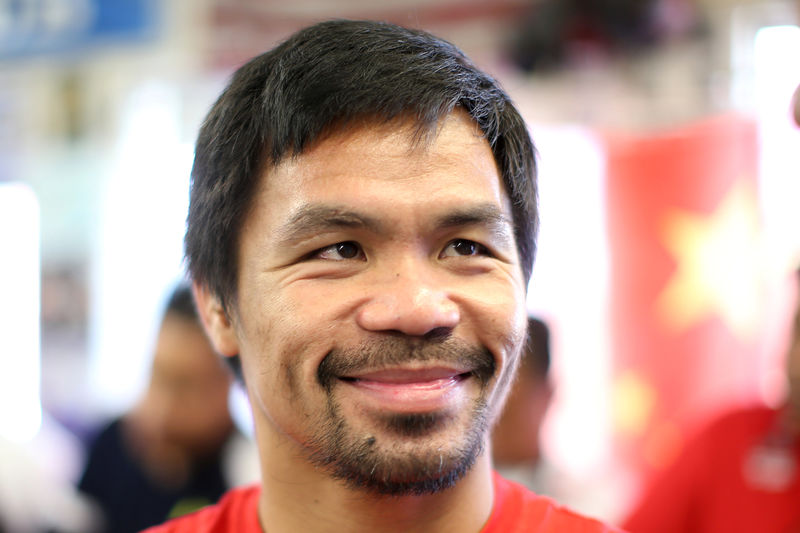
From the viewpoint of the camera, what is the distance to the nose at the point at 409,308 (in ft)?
3.64

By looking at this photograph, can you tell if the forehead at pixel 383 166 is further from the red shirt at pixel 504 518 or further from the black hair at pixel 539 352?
the black hair at pixel 539 352

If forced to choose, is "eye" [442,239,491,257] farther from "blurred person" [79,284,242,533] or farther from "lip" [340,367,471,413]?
"blurred person" [79,284,242,533]

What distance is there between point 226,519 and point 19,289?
3.79m

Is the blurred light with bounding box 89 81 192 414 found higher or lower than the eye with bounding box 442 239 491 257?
lower

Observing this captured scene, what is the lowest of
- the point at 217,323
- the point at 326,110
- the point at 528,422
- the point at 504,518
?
the point at 528,422

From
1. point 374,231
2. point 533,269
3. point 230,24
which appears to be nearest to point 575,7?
point 230,24

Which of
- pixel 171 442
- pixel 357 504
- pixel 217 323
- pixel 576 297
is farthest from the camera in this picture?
pixel 576 297

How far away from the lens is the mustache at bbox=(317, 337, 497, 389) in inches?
44.5

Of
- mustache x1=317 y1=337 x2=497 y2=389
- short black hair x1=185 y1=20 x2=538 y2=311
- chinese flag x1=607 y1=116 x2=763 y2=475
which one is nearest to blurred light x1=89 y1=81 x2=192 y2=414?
chinese flag x1=607 y1=116 x2=763 y2=475

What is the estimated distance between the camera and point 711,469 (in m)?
2.36

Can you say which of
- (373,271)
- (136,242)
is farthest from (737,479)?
(136,242)

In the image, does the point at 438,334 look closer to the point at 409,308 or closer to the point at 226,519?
the point at 409,308

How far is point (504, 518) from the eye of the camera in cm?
129

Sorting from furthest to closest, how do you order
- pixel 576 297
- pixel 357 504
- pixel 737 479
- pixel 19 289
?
1. pixel 19 289
2. pixel 576 297
3. pixel 737 479
4. pixel 357 504
